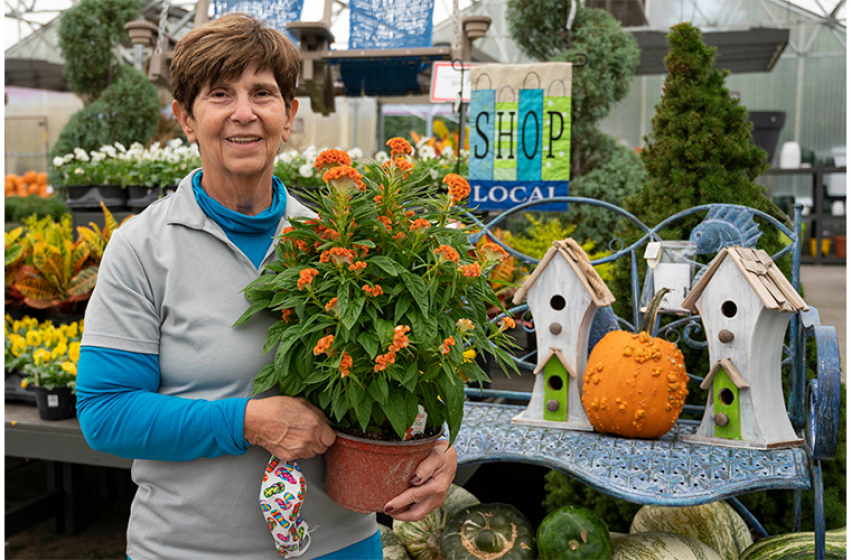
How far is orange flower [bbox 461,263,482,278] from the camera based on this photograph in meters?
0.95

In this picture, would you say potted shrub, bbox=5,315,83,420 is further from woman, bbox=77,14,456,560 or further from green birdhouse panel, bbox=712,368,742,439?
green birdhouse panel, bbox=712,368,742,439

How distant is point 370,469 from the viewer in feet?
3.34

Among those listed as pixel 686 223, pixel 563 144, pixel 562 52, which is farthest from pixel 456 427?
pixel 562 52

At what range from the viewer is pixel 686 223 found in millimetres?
2285

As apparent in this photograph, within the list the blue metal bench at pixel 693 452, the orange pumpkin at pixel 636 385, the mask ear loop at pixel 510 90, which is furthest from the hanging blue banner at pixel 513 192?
the orange pumpkin at pixel 636 385

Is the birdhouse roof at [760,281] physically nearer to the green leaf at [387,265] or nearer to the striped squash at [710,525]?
the striped squash at [710,525]

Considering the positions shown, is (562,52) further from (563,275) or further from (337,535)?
(337,535)

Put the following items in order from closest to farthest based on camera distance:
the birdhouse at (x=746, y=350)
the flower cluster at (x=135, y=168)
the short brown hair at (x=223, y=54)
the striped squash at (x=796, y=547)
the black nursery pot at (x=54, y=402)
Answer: the short brown hair at (x=223, y=54) → the striped squash at (x=796, y=547) → the birdhouse at (x=746, y=350) → the black nursery pot at (x=54, y=402) → the flower cluster at (x=135, y=168)

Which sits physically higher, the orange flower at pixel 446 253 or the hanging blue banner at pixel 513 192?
the hanging blue banner at pixel 513 192

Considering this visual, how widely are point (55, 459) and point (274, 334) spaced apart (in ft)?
5.99

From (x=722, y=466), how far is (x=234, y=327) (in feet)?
4.16

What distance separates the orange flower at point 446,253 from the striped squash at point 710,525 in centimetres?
142

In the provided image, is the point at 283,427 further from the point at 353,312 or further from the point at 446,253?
the point at 446,253

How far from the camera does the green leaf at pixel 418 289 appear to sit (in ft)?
3.04
